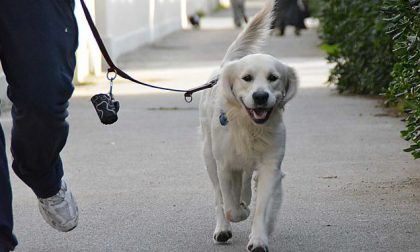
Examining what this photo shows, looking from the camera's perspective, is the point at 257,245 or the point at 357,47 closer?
the point at 257,245

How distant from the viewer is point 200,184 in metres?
7.81

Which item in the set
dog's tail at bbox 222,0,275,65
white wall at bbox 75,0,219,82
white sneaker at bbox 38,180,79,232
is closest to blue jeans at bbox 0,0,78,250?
white sneaker at bbox 38,180,79,232

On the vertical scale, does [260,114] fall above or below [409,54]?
above

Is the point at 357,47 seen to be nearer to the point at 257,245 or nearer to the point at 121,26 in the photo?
the point at 257,245

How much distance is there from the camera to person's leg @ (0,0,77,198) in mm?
4598

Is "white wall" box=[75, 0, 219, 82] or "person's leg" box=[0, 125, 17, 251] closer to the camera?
"person's leg" box=[0, 125, 17, 251]

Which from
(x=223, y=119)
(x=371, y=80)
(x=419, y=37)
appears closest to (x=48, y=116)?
(x=223, y=119)

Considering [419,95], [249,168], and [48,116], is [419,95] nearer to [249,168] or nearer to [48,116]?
[249,168]

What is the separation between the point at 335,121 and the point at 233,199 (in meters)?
5.63

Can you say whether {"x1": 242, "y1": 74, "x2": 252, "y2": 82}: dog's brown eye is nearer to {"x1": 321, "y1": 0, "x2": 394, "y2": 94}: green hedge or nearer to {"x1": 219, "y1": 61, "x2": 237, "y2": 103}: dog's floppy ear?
{"x1": 219, "y1": 61, "x2": 237, "y2": 103}: dog's floppy ear

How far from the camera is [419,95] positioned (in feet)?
23.4

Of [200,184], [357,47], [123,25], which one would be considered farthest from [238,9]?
[200,184]

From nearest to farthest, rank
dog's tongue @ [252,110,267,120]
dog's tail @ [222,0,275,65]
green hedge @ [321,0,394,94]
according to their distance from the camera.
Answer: dog's tongue @ [252,110,267,120] < dog's tail @ [222,0,275,65] < green hedge @ [321,0,394,94]

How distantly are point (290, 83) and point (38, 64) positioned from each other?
5.48ft
